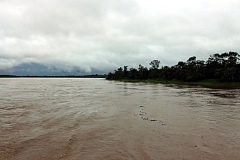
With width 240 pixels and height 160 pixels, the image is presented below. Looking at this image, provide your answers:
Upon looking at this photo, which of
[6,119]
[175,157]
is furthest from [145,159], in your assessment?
[6,119]

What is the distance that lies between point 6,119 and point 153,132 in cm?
1028

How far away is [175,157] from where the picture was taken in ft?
22.8

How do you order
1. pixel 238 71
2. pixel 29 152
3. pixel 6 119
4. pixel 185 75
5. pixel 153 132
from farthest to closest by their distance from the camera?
pixel 185 75, pixel 238 71, pixel 6 119, pixel 153 132, pixel 29 152

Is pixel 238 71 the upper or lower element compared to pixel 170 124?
upper

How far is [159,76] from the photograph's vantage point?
114 metres

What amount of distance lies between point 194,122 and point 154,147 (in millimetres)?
5837

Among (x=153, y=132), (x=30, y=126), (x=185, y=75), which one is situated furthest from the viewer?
(x=185, y=75)

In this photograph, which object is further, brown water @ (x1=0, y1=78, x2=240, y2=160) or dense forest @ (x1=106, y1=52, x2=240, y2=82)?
dense forest @ (x1=106, y1=52, x2=240, y2=82)

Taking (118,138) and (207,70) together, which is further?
(207,70)

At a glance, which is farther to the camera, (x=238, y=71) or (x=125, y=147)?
(x=238, y=71)

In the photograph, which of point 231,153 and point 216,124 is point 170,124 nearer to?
point 216,124

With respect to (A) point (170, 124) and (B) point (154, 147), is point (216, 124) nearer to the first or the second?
(A) point (170, 124)

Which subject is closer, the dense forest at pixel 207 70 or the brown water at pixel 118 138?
the brown water at pixel 118 138

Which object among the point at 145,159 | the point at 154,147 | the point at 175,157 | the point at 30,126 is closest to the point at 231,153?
the point at 175,157
